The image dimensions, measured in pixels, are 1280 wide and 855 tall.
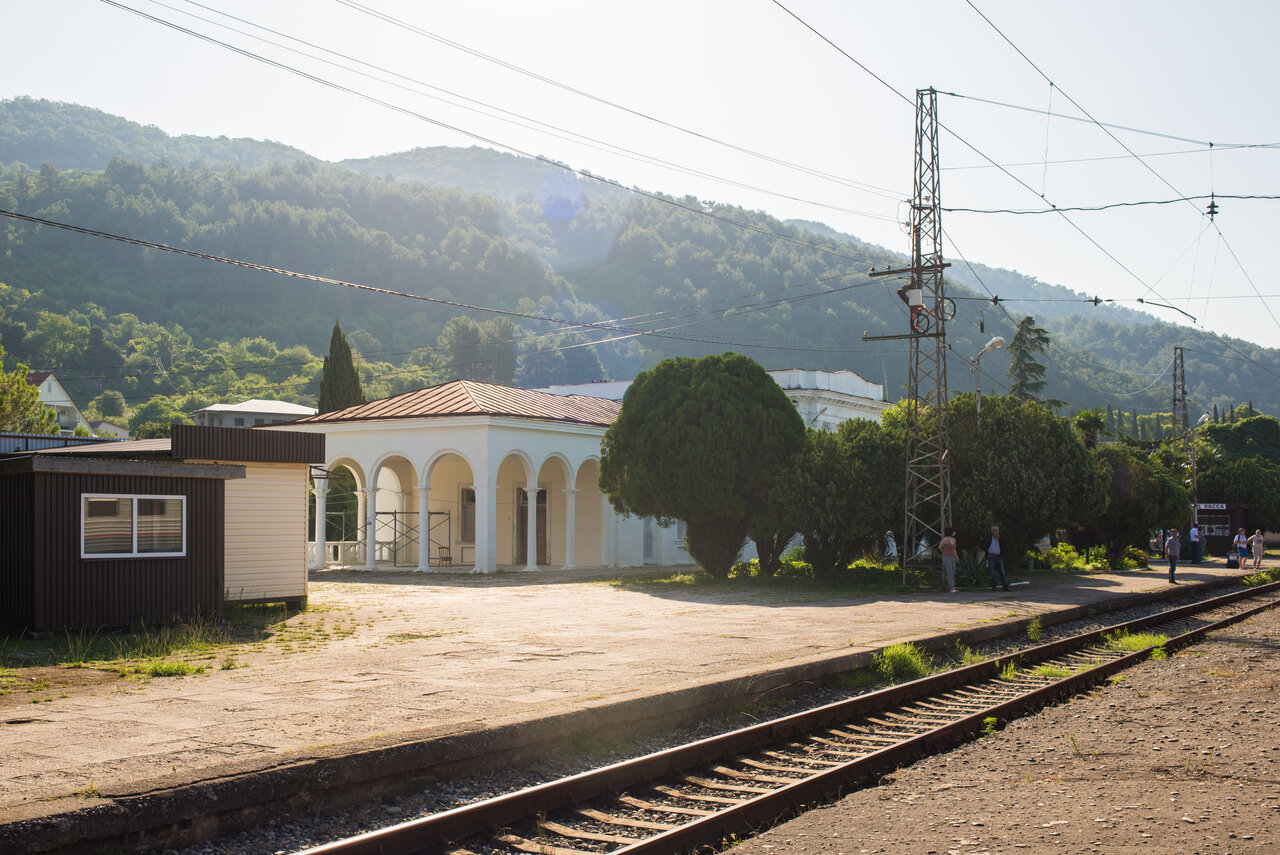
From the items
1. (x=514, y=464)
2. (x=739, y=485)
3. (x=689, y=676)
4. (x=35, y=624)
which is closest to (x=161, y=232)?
(x=514, y=464)

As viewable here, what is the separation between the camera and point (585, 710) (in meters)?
7.75

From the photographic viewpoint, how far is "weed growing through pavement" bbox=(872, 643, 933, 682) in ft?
37.3

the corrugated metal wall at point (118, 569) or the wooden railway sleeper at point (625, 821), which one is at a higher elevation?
the corrugated metal wall at point (118, 569)

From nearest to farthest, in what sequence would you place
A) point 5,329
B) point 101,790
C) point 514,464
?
point 101,790
point 514,464
point 5,329

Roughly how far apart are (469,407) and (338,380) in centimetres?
2538

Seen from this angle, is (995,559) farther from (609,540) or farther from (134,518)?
(134,518)

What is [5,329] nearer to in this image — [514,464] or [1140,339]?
[514,464]

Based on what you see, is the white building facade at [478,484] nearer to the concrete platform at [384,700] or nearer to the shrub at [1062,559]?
the concrete platform at [384,700]

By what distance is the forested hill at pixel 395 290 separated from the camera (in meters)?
87.6

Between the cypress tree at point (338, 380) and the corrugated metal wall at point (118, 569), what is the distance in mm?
38313

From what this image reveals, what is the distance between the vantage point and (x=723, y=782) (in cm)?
680

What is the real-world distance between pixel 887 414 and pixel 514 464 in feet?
41.6

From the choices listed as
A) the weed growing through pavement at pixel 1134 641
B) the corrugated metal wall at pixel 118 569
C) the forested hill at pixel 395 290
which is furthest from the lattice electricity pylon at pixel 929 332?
the forested hill at pixel 395 290

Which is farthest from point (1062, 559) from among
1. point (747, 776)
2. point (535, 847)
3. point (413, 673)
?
point (535, 847)
